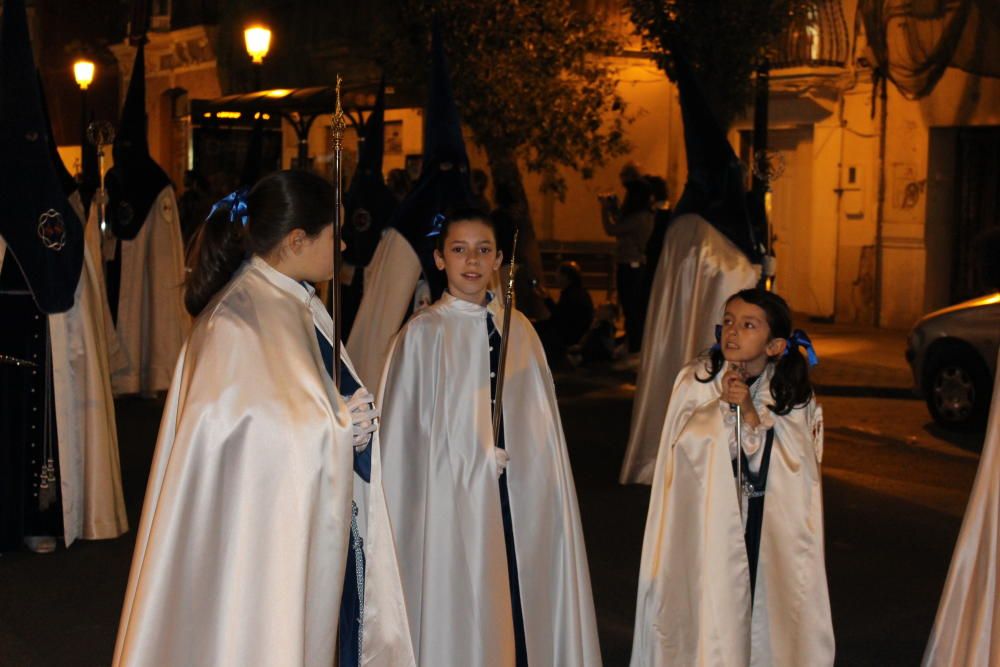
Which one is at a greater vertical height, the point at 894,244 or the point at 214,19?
the point at 214,19

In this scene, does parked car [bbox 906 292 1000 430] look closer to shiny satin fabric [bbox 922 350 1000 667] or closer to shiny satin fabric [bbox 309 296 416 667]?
shiny satin fabric [bbox 922 350 1000 667]

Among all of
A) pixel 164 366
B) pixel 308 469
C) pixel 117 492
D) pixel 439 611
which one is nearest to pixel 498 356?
pixel 439 611

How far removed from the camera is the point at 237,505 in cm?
396

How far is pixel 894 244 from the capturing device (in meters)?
19.1

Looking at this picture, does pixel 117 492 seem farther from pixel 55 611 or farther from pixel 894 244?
pixel 894 244

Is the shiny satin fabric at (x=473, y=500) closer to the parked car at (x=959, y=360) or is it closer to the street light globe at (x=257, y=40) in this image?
the parked car at (x=959, y=360)

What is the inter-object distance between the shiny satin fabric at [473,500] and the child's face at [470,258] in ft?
0.18

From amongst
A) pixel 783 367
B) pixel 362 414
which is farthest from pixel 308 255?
pixel 783 367

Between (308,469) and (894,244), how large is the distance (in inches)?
637

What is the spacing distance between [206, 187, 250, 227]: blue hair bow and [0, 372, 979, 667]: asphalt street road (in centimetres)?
271

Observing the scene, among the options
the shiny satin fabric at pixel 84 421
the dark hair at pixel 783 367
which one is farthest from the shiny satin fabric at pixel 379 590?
the shiny satin fabric at pixel 84 421

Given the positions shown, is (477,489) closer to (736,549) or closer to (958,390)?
(736,549)

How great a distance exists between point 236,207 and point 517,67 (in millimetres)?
13826

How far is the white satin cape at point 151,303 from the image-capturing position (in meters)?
13.6
